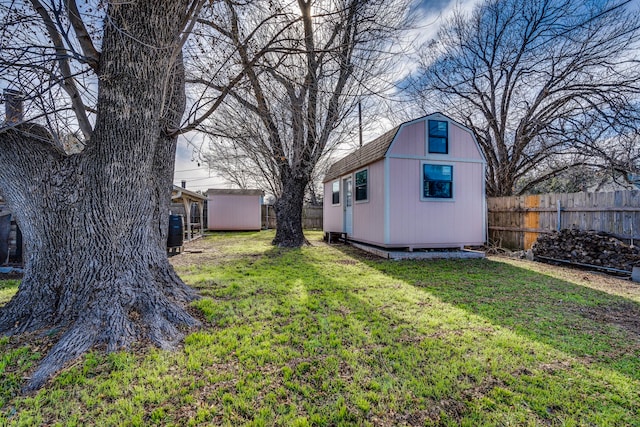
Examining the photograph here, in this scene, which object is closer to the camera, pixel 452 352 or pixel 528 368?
pixel 528 368

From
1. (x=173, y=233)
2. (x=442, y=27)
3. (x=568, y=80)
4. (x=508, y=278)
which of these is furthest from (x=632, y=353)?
(x=442, y=27)

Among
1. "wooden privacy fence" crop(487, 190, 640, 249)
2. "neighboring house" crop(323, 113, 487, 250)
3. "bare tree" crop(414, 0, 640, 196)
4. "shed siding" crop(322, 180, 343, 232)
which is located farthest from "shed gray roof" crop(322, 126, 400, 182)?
"wooden privacy fence" crop(487, 190, 640, 249)

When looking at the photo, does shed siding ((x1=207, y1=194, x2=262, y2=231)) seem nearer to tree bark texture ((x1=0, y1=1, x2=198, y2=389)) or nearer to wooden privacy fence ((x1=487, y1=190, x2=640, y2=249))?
wooden privacy fence ((x1=487, y1=190, x2=640, y2=249))

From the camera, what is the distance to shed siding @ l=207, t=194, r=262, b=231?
52.5ft

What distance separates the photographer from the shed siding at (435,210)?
23.7 ft

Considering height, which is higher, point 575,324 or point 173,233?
point 173,233

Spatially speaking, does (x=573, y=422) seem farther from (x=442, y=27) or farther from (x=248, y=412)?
(x=442, y=27)

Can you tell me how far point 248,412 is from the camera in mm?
1709

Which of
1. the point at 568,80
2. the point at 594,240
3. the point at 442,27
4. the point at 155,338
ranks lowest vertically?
the point at 155,338

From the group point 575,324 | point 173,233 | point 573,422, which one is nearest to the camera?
point 573,422

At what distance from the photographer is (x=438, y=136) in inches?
296

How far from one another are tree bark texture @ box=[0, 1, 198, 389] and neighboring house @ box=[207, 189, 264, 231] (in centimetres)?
1328

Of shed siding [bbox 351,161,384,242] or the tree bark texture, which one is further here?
shed siding [bbox 351,161,384,242]

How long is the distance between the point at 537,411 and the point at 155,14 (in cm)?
427
